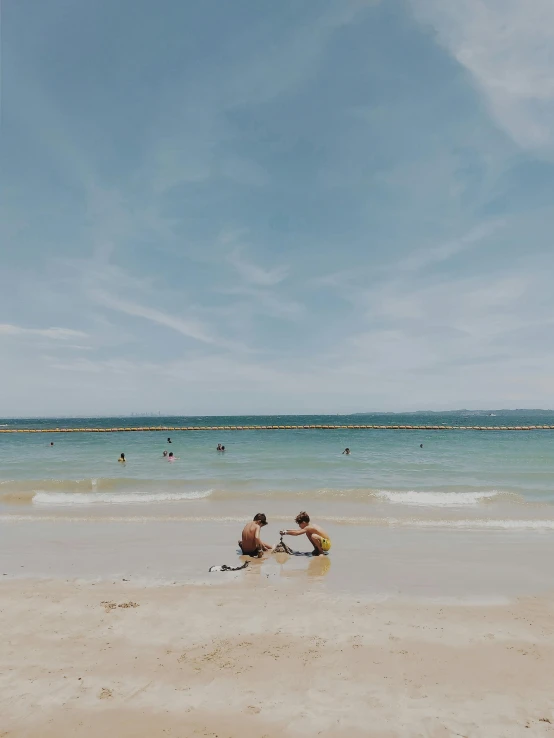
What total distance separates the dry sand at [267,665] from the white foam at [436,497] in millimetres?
10155

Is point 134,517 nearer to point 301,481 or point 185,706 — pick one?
point 301,481

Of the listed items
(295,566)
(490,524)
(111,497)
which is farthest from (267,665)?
(111,497)

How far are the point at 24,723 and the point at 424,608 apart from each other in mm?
6344

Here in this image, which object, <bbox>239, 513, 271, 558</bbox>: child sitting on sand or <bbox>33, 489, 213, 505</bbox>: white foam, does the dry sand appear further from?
<bbox>33, 489, 213, 505</bbox>: white foam

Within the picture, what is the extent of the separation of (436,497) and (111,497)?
1421cm

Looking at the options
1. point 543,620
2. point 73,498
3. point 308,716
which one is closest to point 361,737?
point 308,716

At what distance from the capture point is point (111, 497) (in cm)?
2025

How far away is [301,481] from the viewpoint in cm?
2391

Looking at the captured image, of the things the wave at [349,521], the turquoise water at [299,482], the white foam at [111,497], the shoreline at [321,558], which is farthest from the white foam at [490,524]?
the white foam at [111,497]

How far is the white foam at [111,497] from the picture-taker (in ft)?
63.9

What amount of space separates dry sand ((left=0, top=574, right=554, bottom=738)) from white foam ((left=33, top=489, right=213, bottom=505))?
417 inches

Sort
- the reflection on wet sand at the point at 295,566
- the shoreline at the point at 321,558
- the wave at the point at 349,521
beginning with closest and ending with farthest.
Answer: the shoreline at the point at 321,558 → the reflection on wet sand at the point at 295,566 → the wave at the point at 349,521

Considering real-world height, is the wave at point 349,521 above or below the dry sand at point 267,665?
below

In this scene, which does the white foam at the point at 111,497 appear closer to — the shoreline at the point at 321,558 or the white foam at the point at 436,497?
the shoreline at the point at 321,558
